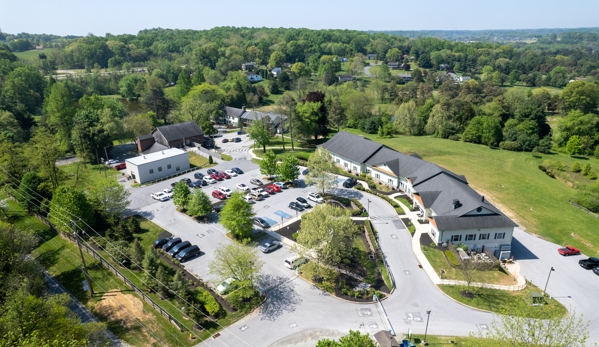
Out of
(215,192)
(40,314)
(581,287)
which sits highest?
(40,314)

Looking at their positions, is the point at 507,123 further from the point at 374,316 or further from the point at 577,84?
the point at 374,316

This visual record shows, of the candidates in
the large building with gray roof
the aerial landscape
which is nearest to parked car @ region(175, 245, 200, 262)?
the aerial landscape

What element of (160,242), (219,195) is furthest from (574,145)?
(160,242)

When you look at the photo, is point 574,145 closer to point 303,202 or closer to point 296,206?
point 303,202

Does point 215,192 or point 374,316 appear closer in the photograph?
point 374,316

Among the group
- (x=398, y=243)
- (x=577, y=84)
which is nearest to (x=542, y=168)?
(x=398, y=243)

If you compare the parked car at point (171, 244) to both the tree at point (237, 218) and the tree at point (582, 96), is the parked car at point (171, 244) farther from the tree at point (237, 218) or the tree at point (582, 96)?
the tree at point (582, 96)
